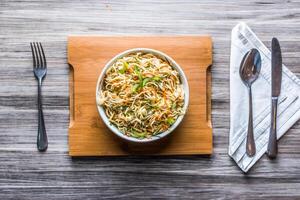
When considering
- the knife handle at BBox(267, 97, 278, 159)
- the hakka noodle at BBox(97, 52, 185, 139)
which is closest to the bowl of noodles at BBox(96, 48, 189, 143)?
the hakka noodle at BBox(97, 52, 185, 139)

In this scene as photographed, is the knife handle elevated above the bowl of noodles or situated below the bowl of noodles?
below

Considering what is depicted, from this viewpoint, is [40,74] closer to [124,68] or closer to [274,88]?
[124,68]

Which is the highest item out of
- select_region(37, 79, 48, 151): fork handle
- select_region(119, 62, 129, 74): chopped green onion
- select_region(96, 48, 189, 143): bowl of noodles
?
select_region(119, 62, 129, 74): chopped green onion

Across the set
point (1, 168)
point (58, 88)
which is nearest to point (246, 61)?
point (58, 88)

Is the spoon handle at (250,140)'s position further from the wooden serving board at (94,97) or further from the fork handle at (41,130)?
the fork handle at (41,130)

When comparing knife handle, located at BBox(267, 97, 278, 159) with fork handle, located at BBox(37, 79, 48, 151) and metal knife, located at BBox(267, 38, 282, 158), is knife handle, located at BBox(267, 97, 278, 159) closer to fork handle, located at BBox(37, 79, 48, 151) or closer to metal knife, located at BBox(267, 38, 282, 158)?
metal knife, located at BBox(267, 38, 282, 158)

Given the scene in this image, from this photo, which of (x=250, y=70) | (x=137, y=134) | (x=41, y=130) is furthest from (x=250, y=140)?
(x=41, y=130)
